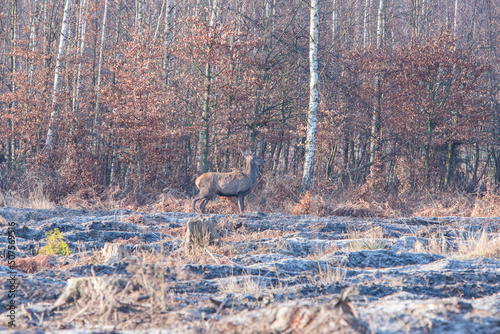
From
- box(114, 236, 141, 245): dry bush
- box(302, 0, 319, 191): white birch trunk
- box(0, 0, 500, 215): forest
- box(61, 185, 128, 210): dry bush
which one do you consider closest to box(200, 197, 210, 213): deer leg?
box(0, 0, 500, 215): forest

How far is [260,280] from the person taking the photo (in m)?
5.58

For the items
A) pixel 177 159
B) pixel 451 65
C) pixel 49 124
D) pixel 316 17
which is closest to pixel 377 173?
pixel 451 65

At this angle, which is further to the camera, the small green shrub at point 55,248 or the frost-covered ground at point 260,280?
the small green shrub at point 55,248

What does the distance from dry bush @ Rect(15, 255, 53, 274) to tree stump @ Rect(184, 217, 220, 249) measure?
2.03 m

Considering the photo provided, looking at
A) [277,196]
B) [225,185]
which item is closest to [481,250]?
[225,185]

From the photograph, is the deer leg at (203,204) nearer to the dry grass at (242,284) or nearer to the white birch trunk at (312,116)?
the white birch trunk at (312,116)

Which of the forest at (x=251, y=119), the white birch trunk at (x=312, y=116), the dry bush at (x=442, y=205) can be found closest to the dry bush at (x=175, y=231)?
the forest at (x=251, y=119)

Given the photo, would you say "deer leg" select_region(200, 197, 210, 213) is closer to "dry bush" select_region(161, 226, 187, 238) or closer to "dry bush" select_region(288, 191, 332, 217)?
"dry bush" select_region(288, 191, 332, 217)

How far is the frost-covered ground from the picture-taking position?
345 cm

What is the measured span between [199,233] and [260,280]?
223cm

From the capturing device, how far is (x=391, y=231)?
10141 mm

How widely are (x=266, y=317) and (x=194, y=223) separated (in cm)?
440

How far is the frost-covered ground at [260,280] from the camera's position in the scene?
3.45 m

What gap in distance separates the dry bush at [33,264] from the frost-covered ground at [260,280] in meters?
0.01
